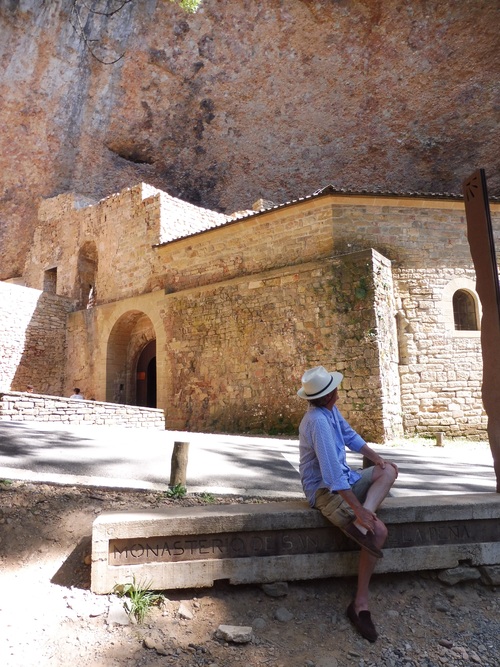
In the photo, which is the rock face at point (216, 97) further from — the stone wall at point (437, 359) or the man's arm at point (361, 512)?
the man's arm at point (361, 512)

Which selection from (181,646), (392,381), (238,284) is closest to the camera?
(181,646)

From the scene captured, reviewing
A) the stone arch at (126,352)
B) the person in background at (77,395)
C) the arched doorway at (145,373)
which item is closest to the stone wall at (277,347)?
the stone arch at (126,352)

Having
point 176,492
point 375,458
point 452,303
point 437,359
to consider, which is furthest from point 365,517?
point 452,303

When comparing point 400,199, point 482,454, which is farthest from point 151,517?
point 400,199

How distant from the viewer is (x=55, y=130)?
2138 cm

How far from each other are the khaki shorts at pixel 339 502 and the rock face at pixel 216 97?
18690 mm

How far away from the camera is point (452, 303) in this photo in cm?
1150

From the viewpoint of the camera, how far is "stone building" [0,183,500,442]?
10.9 meters

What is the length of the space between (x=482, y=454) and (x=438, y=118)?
15602 mm

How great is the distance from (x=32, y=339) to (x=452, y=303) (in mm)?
12457

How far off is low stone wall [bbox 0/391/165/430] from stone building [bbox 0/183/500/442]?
6.27 feet

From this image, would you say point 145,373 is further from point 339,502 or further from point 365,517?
point 365,517

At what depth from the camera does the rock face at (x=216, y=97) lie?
67.5 feet

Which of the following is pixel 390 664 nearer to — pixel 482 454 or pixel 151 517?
pixel 151 517
